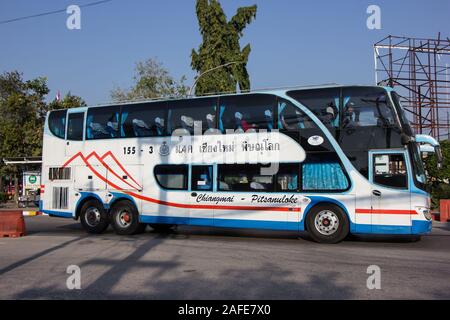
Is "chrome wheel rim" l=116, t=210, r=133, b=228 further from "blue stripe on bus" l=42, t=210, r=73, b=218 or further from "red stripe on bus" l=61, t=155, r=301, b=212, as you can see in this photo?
"blue stripe on bus" l=42, t=210, r=73, b=218

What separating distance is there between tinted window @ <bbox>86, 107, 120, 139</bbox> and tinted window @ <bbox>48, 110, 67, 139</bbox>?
98cm

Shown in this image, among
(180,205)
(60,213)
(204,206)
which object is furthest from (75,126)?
(204,206)

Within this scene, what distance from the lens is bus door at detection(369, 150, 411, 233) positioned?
11.3 m

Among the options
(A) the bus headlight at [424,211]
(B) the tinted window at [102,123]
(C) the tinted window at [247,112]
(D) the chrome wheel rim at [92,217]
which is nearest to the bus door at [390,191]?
(A) the bus headlight at [424,211]

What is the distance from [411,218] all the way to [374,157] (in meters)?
1.64

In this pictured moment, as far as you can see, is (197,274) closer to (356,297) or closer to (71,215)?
(356,297)

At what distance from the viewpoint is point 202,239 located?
13469 millimetres

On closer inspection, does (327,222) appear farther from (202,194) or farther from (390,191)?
(202,194)

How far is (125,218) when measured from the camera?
A: 14695 mm

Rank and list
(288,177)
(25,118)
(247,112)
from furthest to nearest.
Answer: (25,118)
(247,112)
(288,177)

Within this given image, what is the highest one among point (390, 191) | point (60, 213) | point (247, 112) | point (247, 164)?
point (247, 112)

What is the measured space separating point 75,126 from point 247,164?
603 centimetres
